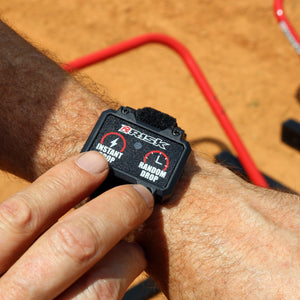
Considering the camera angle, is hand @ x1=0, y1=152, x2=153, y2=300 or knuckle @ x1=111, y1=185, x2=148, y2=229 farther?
knuckle @ x1=111, y1=185, x2=148, y2=229

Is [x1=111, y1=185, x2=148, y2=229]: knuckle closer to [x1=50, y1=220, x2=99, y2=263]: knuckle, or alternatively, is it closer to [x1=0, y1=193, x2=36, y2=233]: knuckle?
[x1=50, y1=220, x2=99, y2=263]: knuckle

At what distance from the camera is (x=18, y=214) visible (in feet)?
2.66

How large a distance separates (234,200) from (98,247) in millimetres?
580

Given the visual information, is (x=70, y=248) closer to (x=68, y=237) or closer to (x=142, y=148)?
(x=68, y=237)

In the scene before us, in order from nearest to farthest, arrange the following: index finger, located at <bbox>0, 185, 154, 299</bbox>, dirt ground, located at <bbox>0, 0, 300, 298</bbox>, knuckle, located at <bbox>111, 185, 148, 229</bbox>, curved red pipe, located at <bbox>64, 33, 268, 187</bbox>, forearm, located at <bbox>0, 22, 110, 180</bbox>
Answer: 1. index finger, located at <bbox>0, 185, 154, 299</bbox>
2. knuckle, located at <bbox>111, 185, 148, 229</bbox>
3. forearm, located at <bbox>0, 22, 110, 180</bbox>
4. curved red pipe, located at <bbox>64, 33, 268, 187</bbox>
5. dirt ground, located at <bbox>0, 0, 300, 298</bbox>

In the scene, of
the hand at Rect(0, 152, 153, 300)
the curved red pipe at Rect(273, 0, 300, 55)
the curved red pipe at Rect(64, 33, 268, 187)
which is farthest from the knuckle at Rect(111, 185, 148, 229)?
the curved red pipe at Rect(273, 0, 300, 55)

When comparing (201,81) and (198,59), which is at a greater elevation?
(201,81)

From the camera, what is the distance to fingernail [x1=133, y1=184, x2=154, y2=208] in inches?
37.4

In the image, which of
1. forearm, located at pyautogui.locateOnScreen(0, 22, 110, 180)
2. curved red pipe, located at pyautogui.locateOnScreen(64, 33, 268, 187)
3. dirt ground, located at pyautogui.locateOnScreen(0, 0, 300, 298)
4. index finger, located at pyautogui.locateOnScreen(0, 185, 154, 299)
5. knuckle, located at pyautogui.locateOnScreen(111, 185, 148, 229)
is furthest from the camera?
dirt ground, located at pyautogui.locateOnScreen(0, 0, 300, 298)

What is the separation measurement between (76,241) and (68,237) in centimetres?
2

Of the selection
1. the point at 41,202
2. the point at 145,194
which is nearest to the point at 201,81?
the point at 145,194

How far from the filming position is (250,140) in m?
3.70

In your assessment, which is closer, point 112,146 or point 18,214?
point 18,214

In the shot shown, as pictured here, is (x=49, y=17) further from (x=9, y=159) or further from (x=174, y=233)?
(x=174, y=233)
